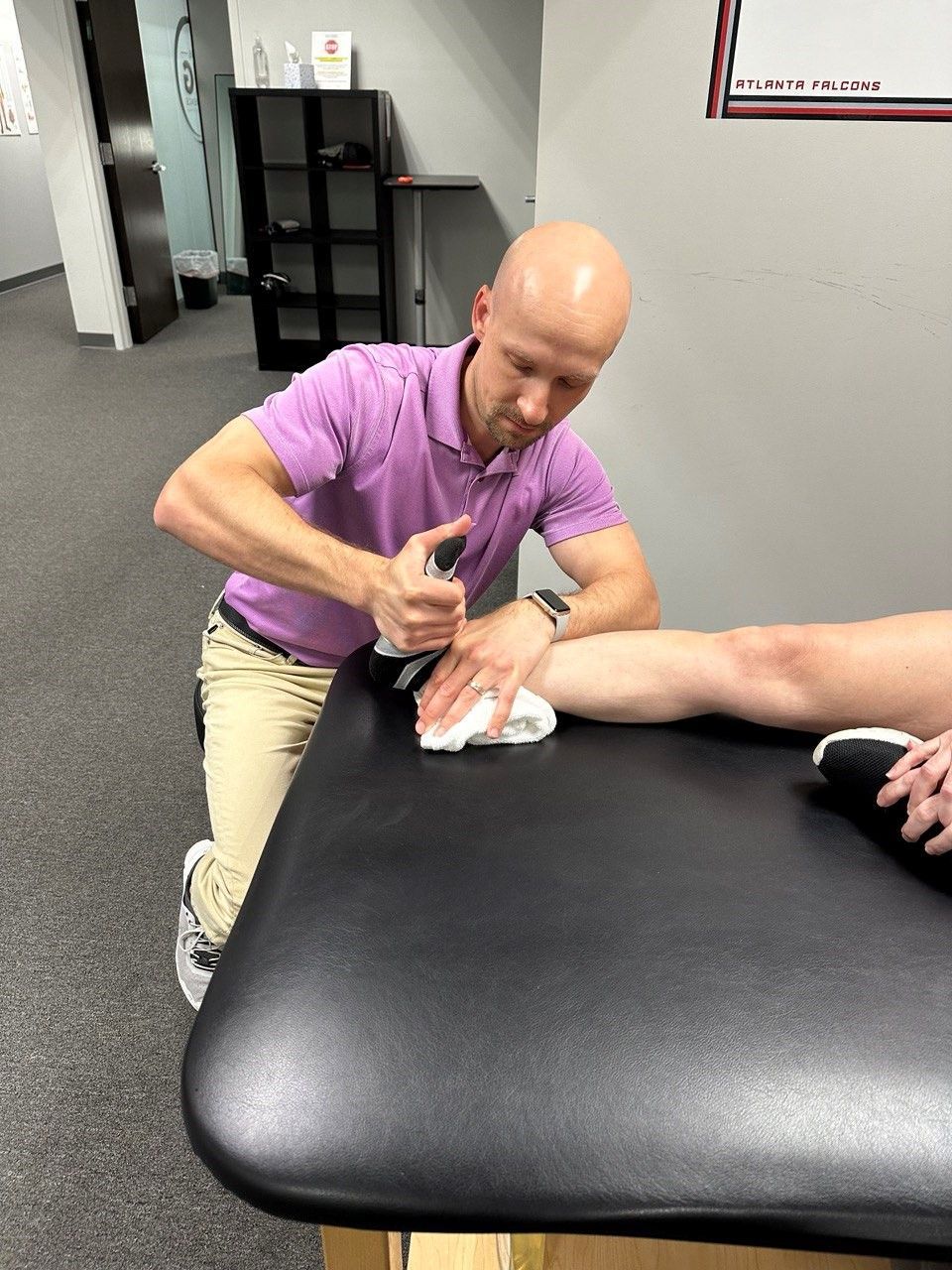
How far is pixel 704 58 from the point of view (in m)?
1.51

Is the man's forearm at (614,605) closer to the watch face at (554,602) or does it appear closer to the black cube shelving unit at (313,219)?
the watch face at (554,602)

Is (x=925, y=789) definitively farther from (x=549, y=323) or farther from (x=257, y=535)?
(x=257, y=535)

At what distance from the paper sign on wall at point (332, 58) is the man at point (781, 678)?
4295 mm

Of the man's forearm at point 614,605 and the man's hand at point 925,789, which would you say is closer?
the man's hand at point 925,789

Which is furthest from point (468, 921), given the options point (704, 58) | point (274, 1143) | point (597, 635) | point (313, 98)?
point (313, 98)

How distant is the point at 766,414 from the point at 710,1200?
1.56 meters

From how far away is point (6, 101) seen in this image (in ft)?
20.2

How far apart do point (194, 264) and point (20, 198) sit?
1677mm

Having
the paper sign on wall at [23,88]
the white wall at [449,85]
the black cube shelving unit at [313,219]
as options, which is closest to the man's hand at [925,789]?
the black cube shelving unit at [313,219]

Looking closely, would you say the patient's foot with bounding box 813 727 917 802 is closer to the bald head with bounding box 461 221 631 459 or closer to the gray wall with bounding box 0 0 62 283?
the bald head with bounding box 461 221 631 459

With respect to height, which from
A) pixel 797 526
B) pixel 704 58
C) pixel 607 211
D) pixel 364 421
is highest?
pixel 704 58

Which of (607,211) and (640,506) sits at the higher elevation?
(607,211)

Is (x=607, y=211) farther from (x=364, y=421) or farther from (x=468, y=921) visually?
(x=468, y=921)

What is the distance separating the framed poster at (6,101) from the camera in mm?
6114
